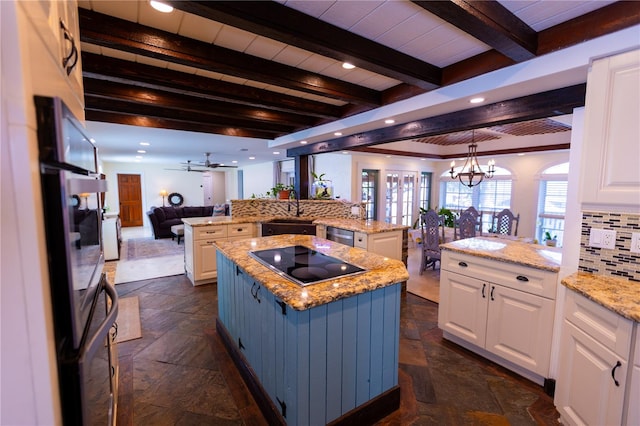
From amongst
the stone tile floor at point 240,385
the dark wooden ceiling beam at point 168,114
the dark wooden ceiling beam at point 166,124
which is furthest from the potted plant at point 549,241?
the dark wooden ceiling beam at point 166,124

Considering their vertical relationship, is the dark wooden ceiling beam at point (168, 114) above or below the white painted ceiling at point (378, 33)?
below

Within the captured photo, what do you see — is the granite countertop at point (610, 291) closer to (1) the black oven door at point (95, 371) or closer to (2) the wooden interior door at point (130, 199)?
(1) the black oven door at point (95, 371)

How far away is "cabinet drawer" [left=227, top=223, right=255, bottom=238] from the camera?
14.2 feet

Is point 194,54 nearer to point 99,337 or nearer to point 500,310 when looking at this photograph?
point 99,337

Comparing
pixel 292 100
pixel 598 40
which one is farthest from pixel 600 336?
pixel 292 100

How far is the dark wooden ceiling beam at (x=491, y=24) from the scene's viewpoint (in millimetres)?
1357

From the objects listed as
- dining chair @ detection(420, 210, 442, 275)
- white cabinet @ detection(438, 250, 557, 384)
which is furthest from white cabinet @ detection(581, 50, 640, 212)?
dining chair @ detection(420, 210, 442, 275)

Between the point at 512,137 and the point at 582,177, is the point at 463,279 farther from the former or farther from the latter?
the point at 512,137

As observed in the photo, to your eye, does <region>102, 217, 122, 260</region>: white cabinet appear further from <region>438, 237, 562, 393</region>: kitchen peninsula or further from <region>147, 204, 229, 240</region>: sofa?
<region>438, 237, 562, 393</region>: kitchen peninsula

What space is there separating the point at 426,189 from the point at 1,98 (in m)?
8.69

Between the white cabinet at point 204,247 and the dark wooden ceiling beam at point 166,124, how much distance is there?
1.38 meters

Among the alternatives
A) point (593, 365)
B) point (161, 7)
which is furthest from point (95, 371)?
point (593, 365)

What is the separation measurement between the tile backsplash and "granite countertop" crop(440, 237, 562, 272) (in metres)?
0.19

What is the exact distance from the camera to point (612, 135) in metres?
1.61
